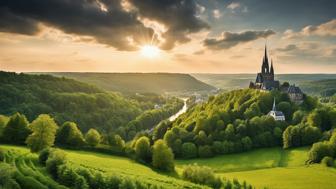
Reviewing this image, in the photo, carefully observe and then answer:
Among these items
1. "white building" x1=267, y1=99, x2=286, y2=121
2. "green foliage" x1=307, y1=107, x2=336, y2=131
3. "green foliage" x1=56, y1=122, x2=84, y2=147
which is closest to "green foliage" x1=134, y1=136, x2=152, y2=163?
"green foliage" x1=56, y1=122, x2=84, y2=147

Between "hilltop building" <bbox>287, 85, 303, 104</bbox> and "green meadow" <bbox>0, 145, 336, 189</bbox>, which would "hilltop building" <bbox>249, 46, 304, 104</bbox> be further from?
"green meadow" <bbox>0, 145, 336, 189</bbox>

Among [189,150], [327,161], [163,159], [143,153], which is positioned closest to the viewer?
[163,159]

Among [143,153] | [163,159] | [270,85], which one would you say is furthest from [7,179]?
[270,85]

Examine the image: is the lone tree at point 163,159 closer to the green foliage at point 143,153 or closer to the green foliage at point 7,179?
the green foliage at point 143,153

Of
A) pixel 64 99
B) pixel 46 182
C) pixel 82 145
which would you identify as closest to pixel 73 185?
pixel 46 182

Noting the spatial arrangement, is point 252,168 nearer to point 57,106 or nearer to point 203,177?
point 203,177

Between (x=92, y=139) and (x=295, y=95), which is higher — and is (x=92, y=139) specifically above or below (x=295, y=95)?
below
